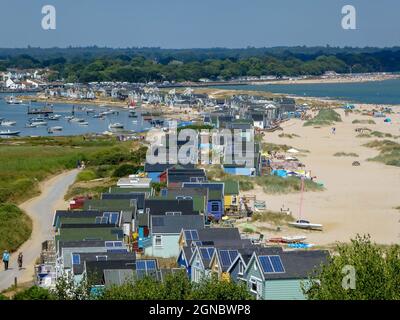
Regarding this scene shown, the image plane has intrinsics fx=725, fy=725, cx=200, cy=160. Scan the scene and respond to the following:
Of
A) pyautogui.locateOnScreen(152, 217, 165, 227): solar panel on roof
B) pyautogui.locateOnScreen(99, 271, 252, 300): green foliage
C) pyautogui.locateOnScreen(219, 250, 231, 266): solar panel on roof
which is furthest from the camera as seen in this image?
pyautogui.locateOnScreen(152, 217, 165, 227): solar panel on roof

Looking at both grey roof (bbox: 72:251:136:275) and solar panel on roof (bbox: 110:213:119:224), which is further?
solar panel on roof (bbox: 110:213:119:224)

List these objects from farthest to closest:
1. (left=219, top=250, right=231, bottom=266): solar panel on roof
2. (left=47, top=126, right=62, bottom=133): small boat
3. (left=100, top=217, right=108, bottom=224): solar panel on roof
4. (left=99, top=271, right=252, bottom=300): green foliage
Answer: (left=47, top=126, right=62, bottom=133): small boat
(left=100, top=217, right=108, bottom=224): solar panel on roof
(left=219, top=250, right=231, bottom=266): solar panel on roof
(left=99, top=271, right=252, bottom=300): green foliage

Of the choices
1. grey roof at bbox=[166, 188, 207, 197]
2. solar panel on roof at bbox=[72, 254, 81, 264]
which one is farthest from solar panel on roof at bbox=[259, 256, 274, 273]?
grey roof at bbox=[166, 188, 207, 197]

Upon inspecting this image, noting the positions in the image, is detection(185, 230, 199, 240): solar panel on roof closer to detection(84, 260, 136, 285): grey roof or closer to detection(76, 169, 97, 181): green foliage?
detection(84, 260, 136, 285): grey roof

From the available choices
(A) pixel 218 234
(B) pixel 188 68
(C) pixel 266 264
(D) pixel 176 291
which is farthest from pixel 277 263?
(B) pixel 188 68

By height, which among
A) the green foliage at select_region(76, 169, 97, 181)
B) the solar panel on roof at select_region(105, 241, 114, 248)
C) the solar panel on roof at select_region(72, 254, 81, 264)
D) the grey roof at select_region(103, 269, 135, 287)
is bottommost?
the green foliage at select_region(76, 169, 97, 181)

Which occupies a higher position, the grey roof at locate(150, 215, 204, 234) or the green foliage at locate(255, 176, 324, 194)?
the grey roof at locate(150, 215, 204, 234)
